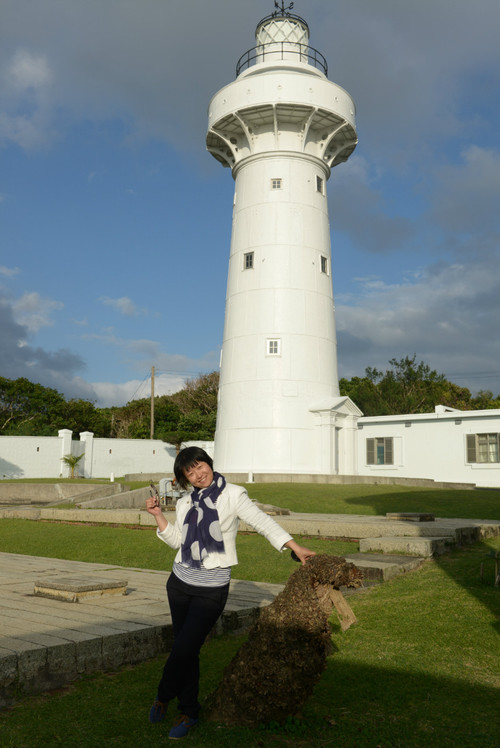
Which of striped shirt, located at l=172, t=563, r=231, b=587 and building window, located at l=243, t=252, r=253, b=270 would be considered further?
building window, located at l=243, t=252, r=253, b=270

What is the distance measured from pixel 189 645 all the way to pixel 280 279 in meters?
24.3

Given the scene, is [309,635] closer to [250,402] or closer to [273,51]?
[250,402]

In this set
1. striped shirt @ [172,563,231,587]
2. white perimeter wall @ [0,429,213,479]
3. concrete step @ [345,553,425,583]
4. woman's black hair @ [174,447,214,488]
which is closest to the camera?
striped shirt @ [172,563,231,587]

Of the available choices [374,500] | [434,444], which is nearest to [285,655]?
[374,500]

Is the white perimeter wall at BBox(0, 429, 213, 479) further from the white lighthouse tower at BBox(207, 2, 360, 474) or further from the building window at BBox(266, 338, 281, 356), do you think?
the building window at BBox(266, 338, 281, 356)

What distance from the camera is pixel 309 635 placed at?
3678mm

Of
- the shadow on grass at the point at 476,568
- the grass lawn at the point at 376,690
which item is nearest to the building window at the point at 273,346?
the shadow on grass at the point at 476,568

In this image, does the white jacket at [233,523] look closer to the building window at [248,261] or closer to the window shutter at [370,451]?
the building window at [248,261]

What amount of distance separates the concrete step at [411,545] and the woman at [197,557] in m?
5.62

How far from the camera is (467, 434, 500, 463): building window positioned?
90.3 feet

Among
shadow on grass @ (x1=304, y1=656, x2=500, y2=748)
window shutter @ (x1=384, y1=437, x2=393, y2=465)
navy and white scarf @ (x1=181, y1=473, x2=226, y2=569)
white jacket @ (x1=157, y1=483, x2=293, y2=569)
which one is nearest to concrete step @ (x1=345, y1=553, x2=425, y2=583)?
shadow on grass @ (x1=304, y1=656, x2=500, y2=748)

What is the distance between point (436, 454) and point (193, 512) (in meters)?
26.5

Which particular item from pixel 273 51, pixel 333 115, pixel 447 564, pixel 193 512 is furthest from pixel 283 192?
pixel 193 512

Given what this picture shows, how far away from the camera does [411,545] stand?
29.8ft
